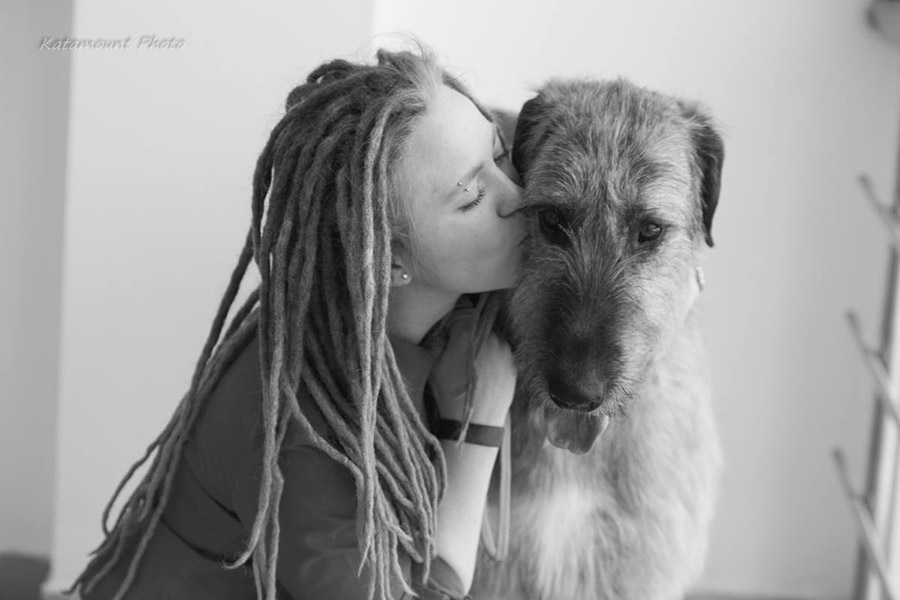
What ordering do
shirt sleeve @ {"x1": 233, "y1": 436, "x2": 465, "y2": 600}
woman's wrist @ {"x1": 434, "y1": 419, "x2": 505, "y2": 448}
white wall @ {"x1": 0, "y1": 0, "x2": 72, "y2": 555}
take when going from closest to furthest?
shirt sleeve @ {"x1": 233, "y1": 436, "x2": 465, "y2": 600} → woman's wrist @ {"x1": 434, "y1": 419, "x2": 505, "y2": 448} → white wall @ {"x1": 0, "y1": 0, "x2": 72, "y2": 555}

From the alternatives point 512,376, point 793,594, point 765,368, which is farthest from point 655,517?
point 793,594

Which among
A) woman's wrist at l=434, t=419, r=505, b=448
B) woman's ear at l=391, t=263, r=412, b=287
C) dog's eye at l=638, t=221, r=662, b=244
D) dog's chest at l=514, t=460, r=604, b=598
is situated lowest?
dog's chest at l=514, t=460, r=604, b=598

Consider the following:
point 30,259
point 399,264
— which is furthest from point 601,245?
point 30,259

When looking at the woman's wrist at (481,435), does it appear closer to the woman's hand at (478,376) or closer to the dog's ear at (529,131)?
the woman's hand at (478,376)

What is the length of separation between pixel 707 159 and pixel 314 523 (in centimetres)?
87

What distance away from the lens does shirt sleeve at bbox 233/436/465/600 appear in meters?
1.36

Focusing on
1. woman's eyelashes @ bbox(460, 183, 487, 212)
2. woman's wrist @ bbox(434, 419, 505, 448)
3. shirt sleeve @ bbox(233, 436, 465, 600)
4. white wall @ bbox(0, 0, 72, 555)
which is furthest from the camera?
white wall @ bbox(0, 0, 72, 555)

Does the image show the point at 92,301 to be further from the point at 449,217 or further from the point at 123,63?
the point at 449,217

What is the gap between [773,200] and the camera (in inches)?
94.3

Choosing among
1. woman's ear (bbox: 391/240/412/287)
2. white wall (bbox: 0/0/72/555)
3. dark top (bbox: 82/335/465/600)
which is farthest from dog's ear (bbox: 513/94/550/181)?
white wall (bbox: 0/0/72/555)

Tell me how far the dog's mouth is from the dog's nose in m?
0.13

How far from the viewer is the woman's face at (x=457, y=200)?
144cm

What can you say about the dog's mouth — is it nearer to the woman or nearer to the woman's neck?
the woman

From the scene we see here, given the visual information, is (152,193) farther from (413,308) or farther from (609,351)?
(609,351)
